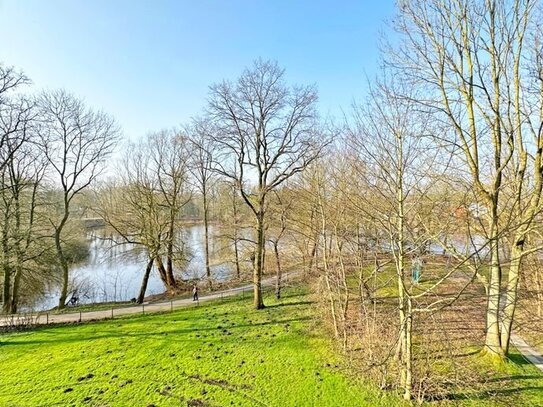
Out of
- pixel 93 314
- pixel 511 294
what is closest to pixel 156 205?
pixel 93 314

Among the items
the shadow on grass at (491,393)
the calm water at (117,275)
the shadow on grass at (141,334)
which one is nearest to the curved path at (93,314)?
the shadow on grass at (141,334)

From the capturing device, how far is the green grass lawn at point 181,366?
7.28 meters

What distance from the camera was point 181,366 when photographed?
8859 mm

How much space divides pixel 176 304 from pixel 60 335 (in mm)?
6454

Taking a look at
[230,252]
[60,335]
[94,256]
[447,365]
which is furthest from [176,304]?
[94,256]

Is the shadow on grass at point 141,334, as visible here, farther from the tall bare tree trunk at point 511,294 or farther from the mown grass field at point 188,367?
the tall bare tree trunk at point 511,294

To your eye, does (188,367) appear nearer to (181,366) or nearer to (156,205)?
(181,366)

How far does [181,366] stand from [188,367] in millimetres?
230

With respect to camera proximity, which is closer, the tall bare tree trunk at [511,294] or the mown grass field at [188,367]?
the mown grass field at [188,367]

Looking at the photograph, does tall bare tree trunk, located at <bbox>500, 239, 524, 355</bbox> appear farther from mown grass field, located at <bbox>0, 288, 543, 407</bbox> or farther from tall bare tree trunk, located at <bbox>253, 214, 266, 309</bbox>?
tall bare tree trunk, located at <bbox>253, 214, 266, 309</bbox>

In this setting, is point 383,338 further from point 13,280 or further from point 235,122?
point 13,280

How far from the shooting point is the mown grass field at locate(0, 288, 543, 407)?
7215 mm

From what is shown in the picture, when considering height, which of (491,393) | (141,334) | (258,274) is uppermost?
(258,274)

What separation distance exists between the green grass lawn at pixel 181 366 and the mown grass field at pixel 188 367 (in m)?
0.03
